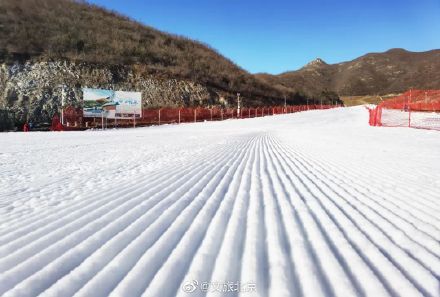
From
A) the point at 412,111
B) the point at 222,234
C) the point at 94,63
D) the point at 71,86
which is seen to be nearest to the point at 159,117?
the point at 71,86

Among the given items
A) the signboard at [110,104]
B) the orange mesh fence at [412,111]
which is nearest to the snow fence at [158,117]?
the signboard at [110,104]

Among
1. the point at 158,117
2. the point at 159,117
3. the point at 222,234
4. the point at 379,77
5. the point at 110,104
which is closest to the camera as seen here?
the point at 222,234

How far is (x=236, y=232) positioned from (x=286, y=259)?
2.77 feet

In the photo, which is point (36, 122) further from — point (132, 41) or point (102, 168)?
point (102, 168)

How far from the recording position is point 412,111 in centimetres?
3488

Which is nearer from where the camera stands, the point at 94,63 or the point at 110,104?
the point at 110,104

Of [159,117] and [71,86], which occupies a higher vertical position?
[71,86]

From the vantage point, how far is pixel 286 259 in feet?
10.7

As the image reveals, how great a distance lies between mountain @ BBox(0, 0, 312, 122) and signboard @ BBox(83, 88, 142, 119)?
5243 mm

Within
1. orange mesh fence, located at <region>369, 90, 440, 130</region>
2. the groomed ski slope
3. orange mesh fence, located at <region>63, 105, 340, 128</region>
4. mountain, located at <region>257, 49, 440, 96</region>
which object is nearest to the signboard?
orange mesh fence, located at <region>63, 105, 340, 128</region>

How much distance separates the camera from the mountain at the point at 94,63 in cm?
3847

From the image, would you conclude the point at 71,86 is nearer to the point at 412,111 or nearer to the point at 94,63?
the point at 94,63

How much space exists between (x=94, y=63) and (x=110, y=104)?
13.1 meters

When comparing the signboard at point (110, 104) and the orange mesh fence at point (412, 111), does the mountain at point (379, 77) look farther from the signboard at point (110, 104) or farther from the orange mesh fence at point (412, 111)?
the signboard at point (110, 104)
